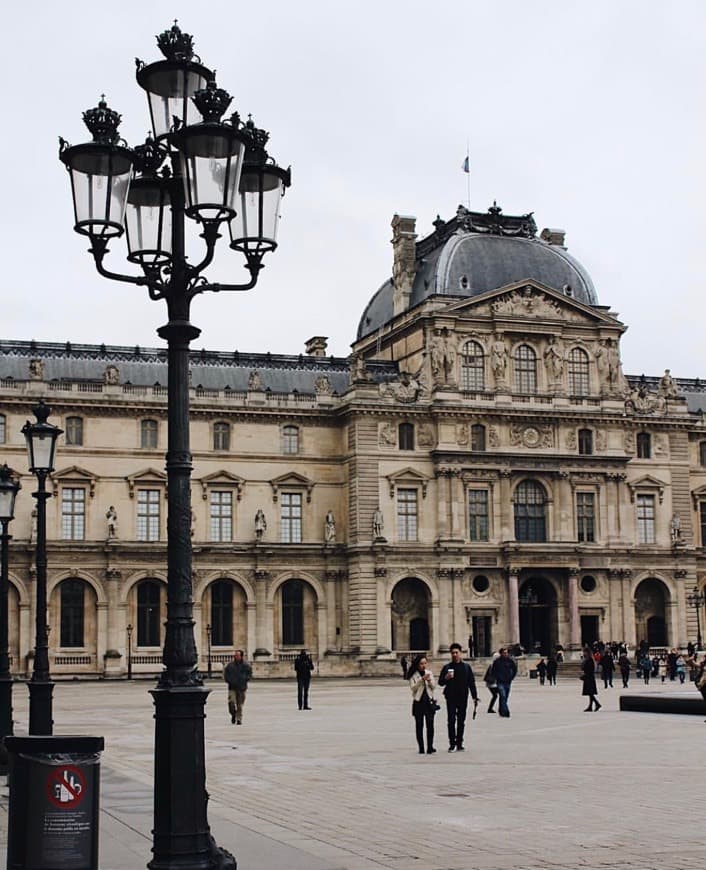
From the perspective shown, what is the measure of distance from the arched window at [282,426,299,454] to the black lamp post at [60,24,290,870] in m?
63.0

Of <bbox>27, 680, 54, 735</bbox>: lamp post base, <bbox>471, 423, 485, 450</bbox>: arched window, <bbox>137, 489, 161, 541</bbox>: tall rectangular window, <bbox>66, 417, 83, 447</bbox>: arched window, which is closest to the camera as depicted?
<bbox>27, 680, 54, 735</bbox>: lamp post base

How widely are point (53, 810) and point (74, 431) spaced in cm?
6336

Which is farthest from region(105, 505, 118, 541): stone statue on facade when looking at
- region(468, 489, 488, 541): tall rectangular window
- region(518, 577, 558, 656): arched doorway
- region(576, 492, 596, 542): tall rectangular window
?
region(576, 492, 596, 542): tall rectangular window

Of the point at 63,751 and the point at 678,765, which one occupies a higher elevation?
the point at 63,751

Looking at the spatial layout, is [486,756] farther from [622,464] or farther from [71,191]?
[622,464]

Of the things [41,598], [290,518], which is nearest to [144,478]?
[290,518]

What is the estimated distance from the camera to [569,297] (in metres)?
81.3

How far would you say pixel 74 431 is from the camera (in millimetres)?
73625

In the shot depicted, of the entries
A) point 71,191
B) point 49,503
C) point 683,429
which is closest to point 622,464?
point 683,429

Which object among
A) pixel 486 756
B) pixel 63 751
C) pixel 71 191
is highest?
pixel 71 191

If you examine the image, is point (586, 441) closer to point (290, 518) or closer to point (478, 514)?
point (478, 514)

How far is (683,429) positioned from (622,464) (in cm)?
553

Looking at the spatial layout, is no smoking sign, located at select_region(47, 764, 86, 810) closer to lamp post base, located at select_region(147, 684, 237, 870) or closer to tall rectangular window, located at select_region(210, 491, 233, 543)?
lamp post base, located at select_region(147, 684, 237, 870)

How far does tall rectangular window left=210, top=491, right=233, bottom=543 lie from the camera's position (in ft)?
249
